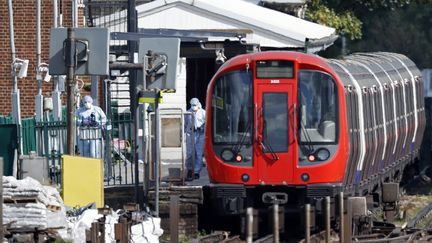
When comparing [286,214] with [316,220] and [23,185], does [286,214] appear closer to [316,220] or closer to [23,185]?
[316,220]

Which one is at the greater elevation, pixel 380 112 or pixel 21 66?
pixel 21 66

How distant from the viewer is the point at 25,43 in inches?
1336

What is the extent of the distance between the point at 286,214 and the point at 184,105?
44.3 feet

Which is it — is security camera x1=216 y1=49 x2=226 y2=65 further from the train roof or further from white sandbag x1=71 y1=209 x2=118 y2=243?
white sandbag x1=71 y1=209 x2=118 y2=243

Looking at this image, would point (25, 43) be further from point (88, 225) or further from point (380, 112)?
point (88, 225)

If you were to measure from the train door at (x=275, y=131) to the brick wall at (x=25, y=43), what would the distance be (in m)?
13.8

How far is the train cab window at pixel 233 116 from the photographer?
2038 cm

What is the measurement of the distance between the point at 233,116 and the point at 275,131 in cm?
61

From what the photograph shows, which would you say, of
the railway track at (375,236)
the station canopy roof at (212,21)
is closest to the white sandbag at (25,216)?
the railway track at (375,236)

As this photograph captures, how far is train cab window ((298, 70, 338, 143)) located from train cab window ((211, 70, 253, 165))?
71 centimetres

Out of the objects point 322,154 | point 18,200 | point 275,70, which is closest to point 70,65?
point 18,200

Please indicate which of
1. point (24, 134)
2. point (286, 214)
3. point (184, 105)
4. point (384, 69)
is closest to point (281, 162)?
point (286, 214)

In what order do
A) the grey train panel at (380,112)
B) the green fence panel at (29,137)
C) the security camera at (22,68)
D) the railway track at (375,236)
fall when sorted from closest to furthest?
the railway track at (375,236), the grey train panel at (380,112), the green fence panel at (29,137), the security camera at (22,68)

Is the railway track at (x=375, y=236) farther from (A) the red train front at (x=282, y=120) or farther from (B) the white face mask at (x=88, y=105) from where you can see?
(B) the white face mask at (x=88, y=105)
